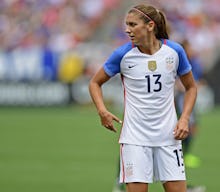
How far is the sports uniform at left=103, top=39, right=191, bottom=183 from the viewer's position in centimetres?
690

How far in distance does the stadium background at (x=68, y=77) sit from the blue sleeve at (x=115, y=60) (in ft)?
18.4

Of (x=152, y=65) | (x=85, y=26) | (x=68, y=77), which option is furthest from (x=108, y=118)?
(x=85, y=26)

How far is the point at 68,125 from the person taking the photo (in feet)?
62.0

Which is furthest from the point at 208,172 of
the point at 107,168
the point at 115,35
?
the point at 115,35

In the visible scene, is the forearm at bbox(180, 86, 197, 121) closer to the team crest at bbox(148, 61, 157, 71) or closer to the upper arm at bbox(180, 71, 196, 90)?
the upper arm at bbox(180, 71, 196, 90)

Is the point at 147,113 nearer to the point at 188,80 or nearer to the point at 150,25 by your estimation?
the point at 188,80

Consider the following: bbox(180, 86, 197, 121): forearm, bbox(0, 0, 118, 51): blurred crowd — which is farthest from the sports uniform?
bbox(0, 0, 118, 51): blurred crowd

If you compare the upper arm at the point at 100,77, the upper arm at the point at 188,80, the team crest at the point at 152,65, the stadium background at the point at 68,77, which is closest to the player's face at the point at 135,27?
the team crest at the point at 152,65

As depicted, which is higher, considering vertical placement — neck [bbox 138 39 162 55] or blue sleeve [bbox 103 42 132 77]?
neck [bbox 138 39 162 55]

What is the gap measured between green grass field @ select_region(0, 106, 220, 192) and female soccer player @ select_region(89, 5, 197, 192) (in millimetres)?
3621

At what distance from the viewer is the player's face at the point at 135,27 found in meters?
6.89

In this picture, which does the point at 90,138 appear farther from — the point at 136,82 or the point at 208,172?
the point at 136,82

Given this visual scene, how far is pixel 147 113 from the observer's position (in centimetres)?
691

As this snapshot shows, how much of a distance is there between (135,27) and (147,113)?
73cm
